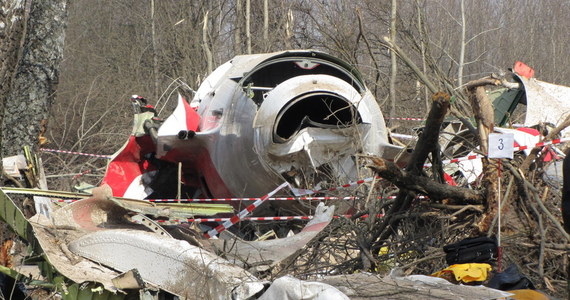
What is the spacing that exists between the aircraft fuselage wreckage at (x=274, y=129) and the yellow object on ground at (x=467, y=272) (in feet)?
11.4

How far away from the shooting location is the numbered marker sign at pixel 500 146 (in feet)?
18.0

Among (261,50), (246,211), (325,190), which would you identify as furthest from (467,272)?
(261,50)

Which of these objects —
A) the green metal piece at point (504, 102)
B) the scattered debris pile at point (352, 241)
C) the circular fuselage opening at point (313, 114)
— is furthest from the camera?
the green metal piece at point (504, 102)

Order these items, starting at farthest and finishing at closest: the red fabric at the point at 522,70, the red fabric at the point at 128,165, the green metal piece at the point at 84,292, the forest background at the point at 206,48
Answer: the forest background at the point at 206,48
the red fabric at the point at 522,70
the red fabric at the point at 128,165
the green metal piece at the point at 84,292

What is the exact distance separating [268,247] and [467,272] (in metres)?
1.48

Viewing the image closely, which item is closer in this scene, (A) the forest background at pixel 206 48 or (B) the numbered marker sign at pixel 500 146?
(B) the numbered marker sign at pixel 500 146

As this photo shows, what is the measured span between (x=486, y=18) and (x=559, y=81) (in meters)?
3.50

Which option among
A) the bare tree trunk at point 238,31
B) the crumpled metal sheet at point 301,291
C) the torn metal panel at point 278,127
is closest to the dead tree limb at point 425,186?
the crumpled metal sheet at point 301,291

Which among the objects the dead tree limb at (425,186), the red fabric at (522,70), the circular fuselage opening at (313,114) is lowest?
the dead tree limb at (425,186)

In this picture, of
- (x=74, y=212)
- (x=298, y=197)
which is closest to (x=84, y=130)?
(x=298, y=197)

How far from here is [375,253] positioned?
6066mm

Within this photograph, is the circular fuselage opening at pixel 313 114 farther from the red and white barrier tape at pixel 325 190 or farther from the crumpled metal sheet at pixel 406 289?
the crumpled metal sheet at pixel 406 289

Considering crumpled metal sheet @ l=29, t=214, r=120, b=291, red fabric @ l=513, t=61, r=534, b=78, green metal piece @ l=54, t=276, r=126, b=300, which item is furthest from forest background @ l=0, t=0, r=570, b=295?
green metal piece @ l=54, t=276, r=126, b=300

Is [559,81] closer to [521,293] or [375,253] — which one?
[375,253]
